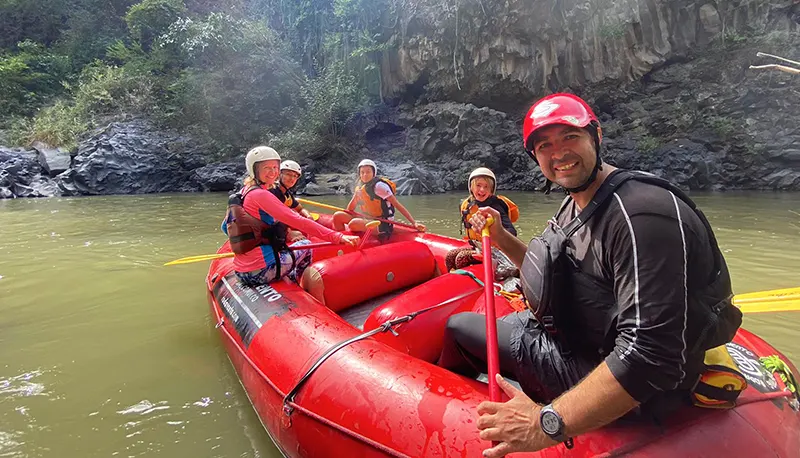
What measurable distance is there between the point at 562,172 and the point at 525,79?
57.1ft

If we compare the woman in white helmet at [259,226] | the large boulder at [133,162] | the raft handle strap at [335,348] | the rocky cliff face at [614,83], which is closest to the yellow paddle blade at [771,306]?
the raft handle strap at [335,348]

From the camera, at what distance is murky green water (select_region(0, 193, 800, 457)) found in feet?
7.87

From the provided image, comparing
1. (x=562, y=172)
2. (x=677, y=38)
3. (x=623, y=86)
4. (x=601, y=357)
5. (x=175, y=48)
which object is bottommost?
(x=601, y=357)

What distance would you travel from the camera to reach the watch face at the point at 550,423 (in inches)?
43.0

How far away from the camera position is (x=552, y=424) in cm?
110

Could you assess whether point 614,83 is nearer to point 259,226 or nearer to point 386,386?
point 259,226

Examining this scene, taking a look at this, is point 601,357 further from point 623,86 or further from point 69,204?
point 623,86

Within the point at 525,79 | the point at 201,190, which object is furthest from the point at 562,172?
the point at 201,190

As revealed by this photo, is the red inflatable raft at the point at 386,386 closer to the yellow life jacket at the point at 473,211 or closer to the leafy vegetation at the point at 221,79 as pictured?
the yellow life jacket at the point at 473,211

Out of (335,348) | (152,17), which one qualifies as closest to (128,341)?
(335,348)

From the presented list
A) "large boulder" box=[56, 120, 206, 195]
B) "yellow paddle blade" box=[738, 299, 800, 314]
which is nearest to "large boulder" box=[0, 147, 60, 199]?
"large boulder" box=[56, 120, 206, 195]

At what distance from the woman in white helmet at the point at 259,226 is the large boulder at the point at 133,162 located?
651 inches

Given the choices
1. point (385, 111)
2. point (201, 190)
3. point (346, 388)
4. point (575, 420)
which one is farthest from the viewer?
point (385, 111)

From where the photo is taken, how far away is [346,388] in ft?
6.38
